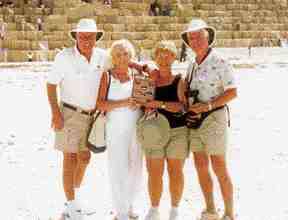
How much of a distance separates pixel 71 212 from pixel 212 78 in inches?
70.4

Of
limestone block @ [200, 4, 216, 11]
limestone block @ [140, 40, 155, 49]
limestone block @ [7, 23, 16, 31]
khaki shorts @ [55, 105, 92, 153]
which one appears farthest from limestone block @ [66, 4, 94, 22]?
khaki shorts @ [55, 105, 92, 153]

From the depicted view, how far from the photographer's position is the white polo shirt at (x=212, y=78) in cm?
606

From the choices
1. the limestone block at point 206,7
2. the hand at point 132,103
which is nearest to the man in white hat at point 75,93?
the hand at point 132,103

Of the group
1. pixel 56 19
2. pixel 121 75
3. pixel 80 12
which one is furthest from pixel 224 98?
pixel 80 12

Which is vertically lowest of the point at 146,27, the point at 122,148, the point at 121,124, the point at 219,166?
the point at 146,27

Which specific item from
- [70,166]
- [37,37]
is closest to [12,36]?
[37,37]

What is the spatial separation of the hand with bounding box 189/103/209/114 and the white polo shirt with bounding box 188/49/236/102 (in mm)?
101

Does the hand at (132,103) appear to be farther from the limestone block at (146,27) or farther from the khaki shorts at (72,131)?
the limestone block at (146,27)

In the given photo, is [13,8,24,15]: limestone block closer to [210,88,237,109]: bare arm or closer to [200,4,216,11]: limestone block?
[200,4,216,11]: limestone block

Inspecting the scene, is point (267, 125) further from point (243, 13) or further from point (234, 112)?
point (243, 13)

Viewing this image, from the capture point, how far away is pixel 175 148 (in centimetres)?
611

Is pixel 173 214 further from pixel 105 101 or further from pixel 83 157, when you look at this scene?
pixel 105 101

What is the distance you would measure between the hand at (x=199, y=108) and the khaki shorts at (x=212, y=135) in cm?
12

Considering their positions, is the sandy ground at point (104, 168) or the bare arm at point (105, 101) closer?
the bare arm at point (105, 101)
